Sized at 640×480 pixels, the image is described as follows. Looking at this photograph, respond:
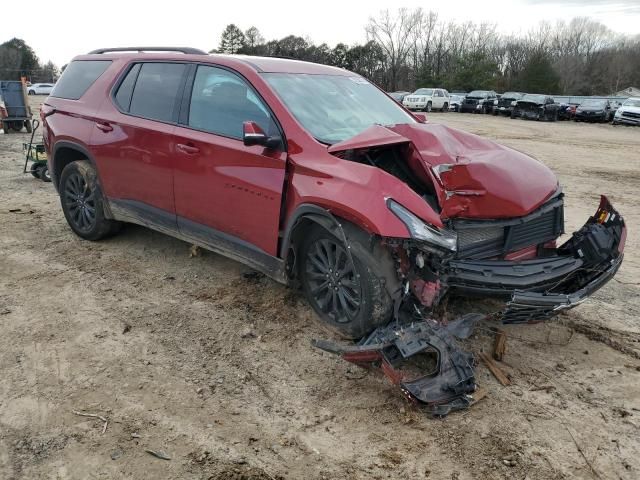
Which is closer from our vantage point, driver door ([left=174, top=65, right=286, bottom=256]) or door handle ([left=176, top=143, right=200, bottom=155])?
driver door ([left=174, top=65, right=286, bottom=256])

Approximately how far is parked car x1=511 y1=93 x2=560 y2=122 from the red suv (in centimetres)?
2913

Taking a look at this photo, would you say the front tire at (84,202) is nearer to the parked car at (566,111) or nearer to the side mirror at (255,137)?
the side mirror at (255,137)

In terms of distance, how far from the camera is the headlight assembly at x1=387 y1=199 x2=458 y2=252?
307cm

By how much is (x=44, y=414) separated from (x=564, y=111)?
34892 millimetres

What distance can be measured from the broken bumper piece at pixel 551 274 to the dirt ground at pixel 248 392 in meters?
0.51

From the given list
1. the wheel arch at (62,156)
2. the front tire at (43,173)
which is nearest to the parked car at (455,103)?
the front tire at (43,173)

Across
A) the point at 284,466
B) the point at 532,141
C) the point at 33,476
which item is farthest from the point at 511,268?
the point at 532,141

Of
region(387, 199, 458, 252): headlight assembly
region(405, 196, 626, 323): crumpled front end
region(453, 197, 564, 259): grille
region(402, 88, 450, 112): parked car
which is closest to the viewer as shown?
region(387, 199, 458, 252): headlight assembly

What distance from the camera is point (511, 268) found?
11.1ft

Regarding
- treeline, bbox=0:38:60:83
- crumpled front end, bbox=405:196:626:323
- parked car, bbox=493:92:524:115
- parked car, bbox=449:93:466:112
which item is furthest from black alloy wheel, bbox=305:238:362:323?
treeline, bbox=0:38:60:83

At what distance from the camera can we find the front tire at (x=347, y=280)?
3.31 m

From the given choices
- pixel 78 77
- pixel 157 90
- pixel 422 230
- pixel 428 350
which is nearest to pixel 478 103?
pixel 78 77

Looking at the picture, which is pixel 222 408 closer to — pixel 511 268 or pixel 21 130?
pixel 511 268

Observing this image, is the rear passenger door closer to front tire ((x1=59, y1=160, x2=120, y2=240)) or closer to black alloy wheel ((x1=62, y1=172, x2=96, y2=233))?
front tire ((x1=59, y1=160, x2=120, y2=240))
